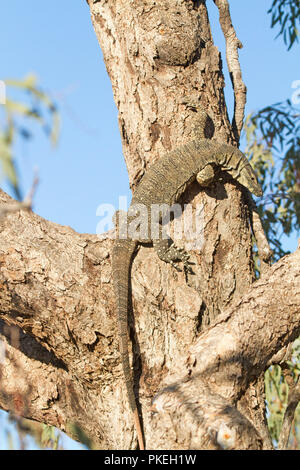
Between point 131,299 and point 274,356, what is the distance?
3.39ft

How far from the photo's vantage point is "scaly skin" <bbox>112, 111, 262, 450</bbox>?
3281 mm

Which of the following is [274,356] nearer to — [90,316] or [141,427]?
[141,427]

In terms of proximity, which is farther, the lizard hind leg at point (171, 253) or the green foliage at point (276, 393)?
the green foliage at point (276, 393)

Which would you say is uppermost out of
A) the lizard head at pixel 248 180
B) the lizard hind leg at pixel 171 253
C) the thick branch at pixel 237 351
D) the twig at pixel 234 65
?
the twig at pixel 234 65

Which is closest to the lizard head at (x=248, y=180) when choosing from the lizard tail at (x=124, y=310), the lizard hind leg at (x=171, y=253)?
the lizard hind leg at (x=171, y=253)

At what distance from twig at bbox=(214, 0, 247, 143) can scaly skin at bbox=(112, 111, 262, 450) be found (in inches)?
11.1

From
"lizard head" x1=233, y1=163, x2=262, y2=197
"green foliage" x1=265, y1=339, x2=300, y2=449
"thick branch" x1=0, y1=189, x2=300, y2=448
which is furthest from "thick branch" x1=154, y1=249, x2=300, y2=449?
"green foliage" x1=265, y1=339, x2=300, y2=449

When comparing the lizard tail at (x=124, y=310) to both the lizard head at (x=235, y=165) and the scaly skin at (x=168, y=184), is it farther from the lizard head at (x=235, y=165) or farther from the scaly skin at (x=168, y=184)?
the lizard head at (x=235, y=165)

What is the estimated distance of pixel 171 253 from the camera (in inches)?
133

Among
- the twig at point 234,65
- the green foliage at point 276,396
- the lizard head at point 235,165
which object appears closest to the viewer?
the lizard head at point 235,165

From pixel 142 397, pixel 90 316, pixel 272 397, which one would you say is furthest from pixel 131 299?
pixel 272 397

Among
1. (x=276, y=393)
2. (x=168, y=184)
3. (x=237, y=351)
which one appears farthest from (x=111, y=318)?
(x=276, y=393)

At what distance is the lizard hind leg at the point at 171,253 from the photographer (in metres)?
3.40

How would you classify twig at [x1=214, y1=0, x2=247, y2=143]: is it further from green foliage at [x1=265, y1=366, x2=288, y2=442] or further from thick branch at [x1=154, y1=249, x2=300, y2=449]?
green foliage at [x1=265, y1=366, x2=288, y2=442]
